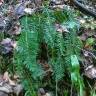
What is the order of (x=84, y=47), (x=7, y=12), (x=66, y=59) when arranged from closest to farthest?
1. (x=66, y=59)
2. (x=84, y=47)
3. (x=7, y=12)

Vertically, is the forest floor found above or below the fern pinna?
below

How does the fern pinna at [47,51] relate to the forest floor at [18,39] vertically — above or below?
above

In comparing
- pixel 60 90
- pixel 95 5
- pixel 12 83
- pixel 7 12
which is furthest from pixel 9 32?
pixel 95 5

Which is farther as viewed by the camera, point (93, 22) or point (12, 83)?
point (93, 22)

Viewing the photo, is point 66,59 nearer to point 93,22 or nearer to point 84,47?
point 84,47

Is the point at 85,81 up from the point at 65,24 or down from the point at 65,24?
down

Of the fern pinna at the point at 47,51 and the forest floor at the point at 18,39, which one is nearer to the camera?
the fern pinna at the point at 47,51

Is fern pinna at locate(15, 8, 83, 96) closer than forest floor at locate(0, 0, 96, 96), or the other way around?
fern pinna at locate(15, 8, 83, 96)

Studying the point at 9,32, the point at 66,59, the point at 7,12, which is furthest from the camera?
the point at 7,12
